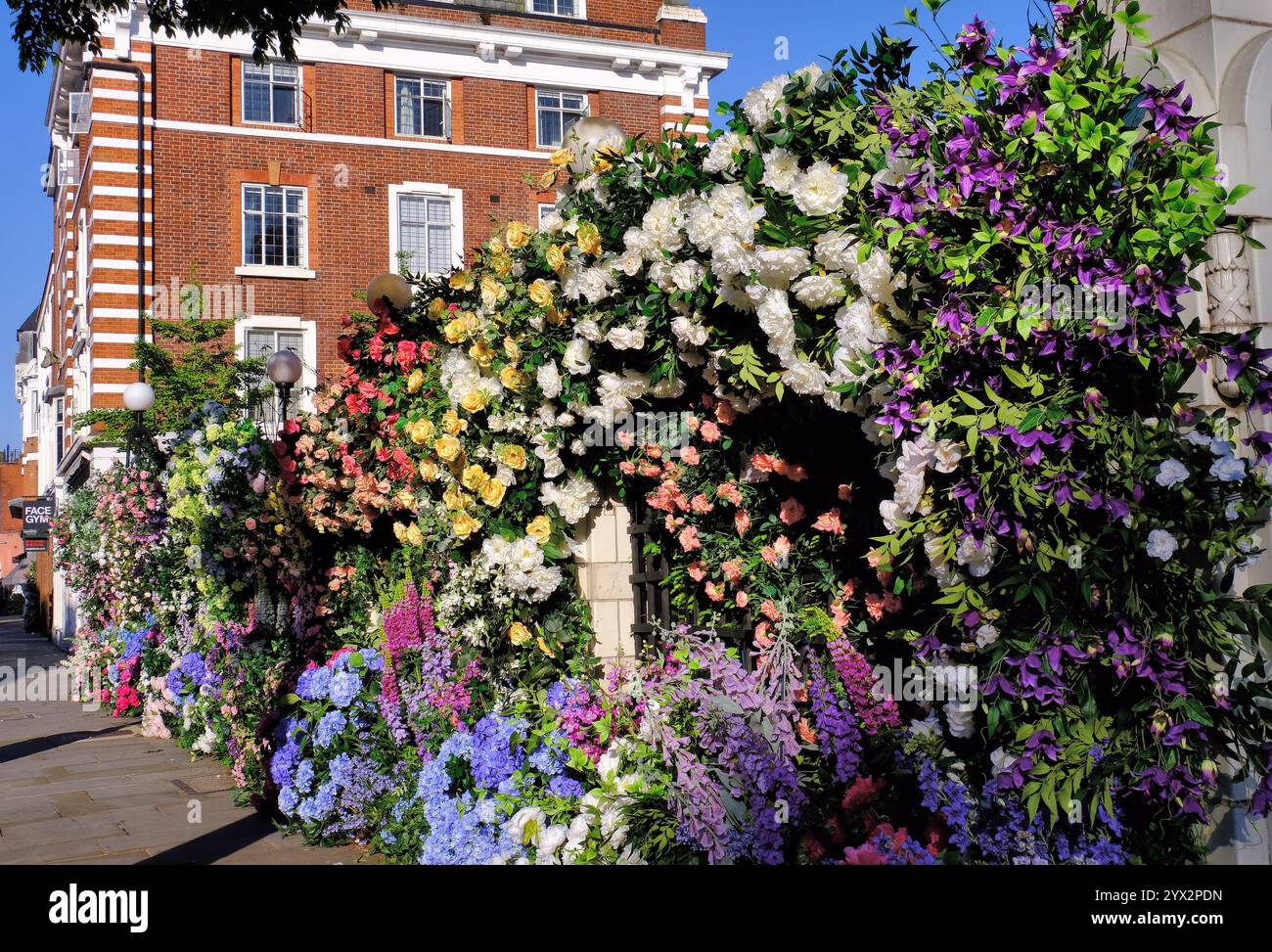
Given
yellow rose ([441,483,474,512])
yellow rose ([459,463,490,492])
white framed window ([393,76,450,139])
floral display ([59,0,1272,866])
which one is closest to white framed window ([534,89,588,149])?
white framed window ([393,76,450,139])

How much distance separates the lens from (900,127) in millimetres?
3090

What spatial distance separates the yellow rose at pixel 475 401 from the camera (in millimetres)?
5277

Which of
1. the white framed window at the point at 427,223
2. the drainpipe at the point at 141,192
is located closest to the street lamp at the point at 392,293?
the drainpipe at the point at 141,192

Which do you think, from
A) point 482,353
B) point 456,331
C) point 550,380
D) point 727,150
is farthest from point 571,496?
point 727,150

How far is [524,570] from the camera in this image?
16.7ft

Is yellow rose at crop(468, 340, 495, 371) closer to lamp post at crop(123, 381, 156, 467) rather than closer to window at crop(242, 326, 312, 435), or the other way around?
lamp post at crop(123, 381, 156, 467)

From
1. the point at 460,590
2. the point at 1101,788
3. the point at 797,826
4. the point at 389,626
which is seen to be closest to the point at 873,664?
the point at 797,826

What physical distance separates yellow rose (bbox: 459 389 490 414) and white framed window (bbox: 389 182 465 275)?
18111 millimetres

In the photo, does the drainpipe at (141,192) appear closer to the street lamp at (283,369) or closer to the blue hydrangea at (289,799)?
the street lamp at (283,369)

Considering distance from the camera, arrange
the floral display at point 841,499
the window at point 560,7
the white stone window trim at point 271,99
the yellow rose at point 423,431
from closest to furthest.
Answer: the floral display at point 841,499
the yellow rose at point 423,431
the white stone window trim at point 271,99
the window at point 560,7

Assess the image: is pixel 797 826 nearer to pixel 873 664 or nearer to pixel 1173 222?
pixel 873 664

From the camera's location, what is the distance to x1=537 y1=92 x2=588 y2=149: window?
78.7 ft

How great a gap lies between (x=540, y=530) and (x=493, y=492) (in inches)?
12.5

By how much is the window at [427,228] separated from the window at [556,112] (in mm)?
2759
